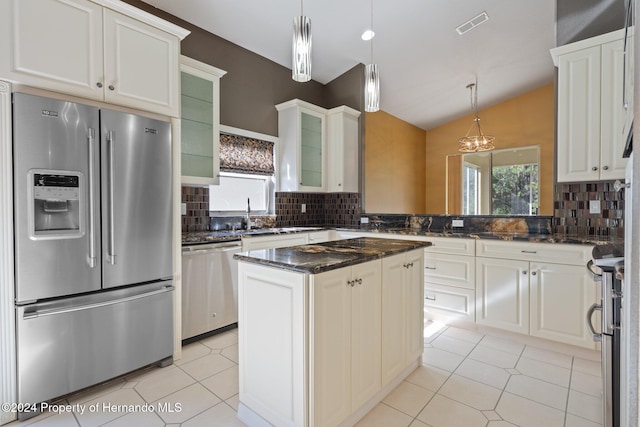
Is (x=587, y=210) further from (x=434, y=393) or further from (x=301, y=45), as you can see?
(x=301, y=45)

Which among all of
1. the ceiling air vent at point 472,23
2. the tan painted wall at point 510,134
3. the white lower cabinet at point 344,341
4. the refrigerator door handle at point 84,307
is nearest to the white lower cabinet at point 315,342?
the white lower cabinet at point 344,341

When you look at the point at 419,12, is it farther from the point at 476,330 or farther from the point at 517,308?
the point at 476,330

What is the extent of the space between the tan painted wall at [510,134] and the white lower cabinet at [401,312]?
4690 mm

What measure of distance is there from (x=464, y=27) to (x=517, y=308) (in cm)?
302

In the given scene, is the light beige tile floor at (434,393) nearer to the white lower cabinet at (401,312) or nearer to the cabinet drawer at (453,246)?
the white lower cabinet at (401,312)

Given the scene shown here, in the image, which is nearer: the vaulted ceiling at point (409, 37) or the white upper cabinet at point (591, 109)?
the white upper cabinet at point (591, 109)

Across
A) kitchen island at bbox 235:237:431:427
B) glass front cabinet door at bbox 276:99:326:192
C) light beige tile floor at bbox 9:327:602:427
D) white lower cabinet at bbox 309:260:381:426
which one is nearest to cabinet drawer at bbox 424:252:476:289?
light beige tile floor at bbox 9:327:602:427

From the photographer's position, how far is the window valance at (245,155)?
3631 mm

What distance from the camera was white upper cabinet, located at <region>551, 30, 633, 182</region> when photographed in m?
2.54

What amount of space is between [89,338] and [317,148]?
3.21m

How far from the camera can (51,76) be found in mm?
1856

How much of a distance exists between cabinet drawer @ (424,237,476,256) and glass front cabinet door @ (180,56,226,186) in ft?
7.53

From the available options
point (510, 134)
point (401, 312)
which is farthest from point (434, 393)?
point (510, 134)

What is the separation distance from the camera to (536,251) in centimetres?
268
